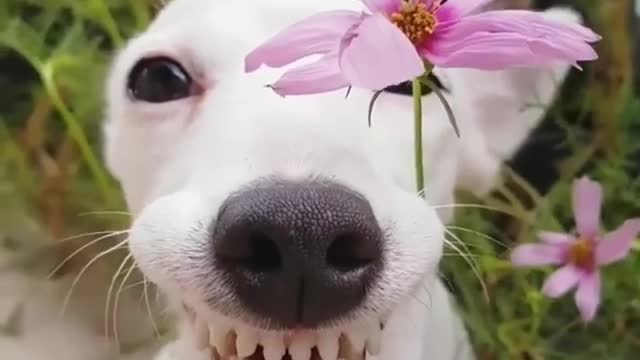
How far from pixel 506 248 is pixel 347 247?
0.43 meters

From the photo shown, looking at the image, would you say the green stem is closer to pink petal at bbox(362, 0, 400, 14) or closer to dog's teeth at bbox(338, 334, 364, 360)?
dog's teeth at bbox(338, 334, 364, 360)

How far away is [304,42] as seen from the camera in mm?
518

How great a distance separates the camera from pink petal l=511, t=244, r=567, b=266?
0.79m

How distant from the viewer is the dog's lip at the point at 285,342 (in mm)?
634

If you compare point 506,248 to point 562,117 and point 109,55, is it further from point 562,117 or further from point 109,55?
point 109,55

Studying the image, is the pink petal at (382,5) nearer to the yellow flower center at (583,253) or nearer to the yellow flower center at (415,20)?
the yellow flower center at (415,20)

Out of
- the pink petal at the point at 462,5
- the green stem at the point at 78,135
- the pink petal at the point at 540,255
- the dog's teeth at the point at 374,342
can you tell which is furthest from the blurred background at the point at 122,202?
the pink petal at the point at 462,5

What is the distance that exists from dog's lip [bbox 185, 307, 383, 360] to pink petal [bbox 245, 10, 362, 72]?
16 cm

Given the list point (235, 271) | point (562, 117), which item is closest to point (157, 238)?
point (235, 271)

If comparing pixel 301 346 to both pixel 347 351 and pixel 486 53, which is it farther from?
pixel 486 53

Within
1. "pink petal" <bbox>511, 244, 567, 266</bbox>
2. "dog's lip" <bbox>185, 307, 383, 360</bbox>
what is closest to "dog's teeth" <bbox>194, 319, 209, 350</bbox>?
"dog's lip" <bbox>185, 307, 383, 360</bbox>

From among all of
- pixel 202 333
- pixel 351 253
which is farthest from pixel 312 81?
pixel 202 333

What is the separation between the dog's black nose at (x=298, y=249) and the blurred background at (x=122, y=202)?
1.02 feet

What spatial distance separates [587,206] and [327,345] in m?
0.21
